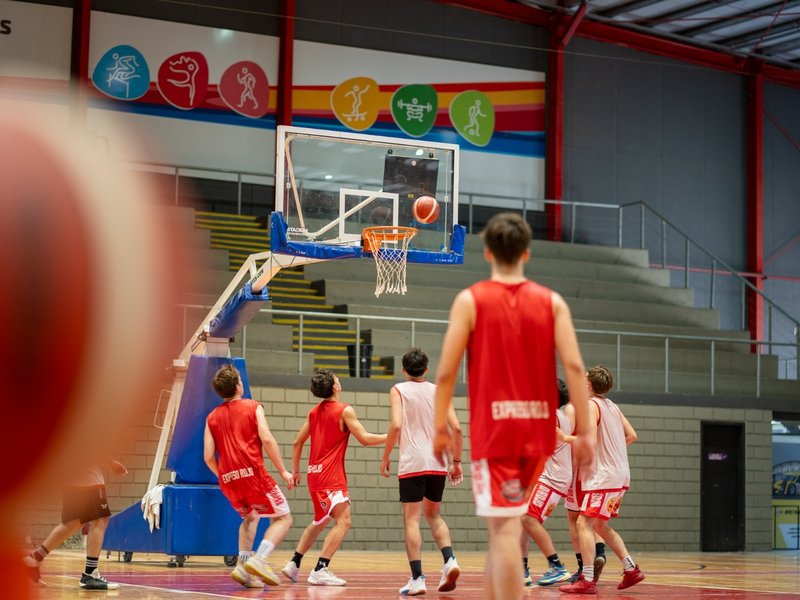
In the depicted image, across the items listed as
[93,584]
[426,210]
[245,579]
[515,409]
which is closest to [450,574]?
[245,579]

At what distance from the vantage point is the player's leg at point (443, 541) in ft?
27.1

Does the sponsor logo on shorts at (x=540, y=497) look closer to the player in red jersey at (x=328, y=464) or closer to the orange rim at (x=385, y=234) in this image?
the player in red jersey at (x=328, y=464)

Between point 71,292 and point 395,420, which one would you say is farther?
point 395,420

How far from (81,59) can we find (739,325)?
1436cm

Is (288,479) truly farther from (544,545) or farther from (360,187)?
(360,187)

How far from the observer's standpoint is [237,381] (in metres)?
9.23

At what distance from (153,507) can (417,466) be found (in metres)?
3.46

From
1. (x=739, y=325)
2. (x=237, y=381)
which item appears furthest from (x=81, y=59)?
(x=739, y=325)

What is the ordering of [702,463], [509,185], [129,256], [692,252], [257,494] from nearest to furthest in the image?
[129,256] < [257,494] < [702,463] < [509,185] < [692,252]

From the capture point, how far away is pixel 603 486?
9234mm

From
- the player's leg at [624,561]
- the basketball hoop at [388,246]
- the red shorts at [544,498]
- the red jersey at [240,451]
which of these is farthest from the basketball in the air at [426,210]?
the player's leg at [624,561]

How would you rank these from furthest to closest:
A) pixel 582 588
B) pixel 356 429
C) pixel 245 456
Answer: pixel 356 429 → pixel 245 456 → pixel 582 588

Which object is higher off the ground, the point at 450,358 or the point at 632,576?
the point at 450,358

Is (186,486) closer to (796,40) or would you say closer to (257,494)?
(257,494)
